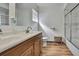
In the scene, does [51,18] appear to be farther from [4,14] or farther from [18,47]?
[18,47]

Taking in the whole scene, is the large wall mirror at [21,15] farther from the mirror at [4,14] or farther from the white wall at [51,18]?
the white wall at [51,18]

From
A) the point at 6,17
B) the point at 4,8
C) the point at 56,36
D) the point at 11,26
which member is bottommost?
the point at 56,36

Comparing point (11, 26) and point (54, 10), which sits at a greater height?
point (54, 10)

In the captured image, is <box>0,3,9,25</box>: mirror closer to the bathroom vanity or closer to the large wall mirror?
the large wall mirror

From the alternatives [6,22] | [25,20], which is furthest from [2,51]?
[25,20]

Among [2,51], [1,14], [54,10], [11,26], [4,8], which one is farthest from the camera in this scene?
[54,10]

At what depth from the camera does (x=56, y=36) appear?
245cm

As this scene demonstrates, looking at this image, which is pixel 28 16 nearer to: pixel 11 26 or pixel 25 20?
pixel 25 20

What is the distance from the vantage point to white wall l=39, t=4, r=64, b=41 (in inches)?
94.1

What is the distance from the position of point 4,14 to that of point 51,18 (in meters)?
1.04

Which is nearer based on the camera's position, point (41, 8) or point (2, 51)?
point (2, 51)

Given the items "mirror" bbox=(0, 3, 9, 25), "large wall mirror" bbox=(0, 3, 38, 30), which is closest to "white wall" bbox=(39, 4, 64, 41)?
"large wall mirror" bbox=(0, 3, 38, 30)

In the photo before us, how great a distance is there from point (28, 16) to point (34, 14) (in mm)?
215

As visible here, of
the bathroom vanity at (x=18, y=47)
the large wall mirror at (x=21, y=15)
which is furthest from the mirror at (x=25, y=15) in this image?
the bathroom vanity at (x=18, y=47)
